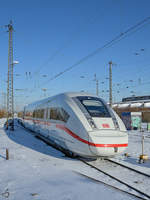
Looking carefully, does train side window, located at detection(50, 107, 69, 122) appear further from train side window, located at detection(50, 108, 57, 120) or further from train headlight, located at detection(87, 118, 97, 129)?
train headlight, located at detection(87, 118, 97, 129)

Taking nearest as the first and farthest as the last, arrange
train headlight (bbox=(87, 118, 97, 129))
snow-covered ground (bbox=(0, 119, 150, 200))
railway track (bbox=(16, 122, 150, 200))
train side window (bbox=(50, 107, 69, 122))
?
1. snow-covered ground (bbox=(0, 119, 150, 200))
2. railway track (bbox=(16, 122, 150, 200))
3. train headlight (bbox=(87, 118, 97, 129))
4. train side window (bbox=(50, 107, 69, 122))

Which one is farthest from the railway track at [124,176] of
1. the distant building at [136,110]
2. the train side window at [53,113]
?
the distant building at [136,110]

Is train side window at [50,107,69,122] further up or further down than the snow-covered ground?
further up

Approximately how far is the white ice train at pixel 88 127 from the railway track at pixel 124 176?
55 centimetres

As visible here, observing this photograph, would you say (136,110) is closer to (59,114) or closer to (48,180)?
(59,114)

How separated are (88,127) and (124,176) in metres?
2.12

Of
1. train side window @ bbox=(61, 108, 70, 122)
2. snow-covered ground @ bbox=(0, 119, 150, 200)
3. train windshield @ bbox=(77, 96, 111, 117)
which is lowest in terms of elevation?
snow-covered ground @ bbox=(0, 119, 150, 200)

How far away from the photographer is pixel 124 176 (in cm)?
691

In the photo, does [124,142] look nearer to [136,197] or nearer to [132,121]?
[136,197]

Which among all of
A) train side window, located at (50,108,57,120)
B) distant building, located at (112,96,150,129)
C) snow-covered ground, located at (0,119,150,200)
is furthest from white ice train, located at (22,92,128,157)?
distant building, located at (112,96,150,129)

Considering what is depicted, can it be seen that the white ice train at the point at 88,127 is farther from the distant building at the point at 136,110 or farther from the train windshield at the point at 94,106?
the distant building at the point at 136,110

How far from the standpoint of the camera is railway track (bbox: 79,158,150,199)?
18.4ft

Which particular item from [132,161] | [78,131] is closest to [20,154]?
[78,131]

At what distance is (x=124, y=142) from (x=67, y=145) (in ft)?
7.84
